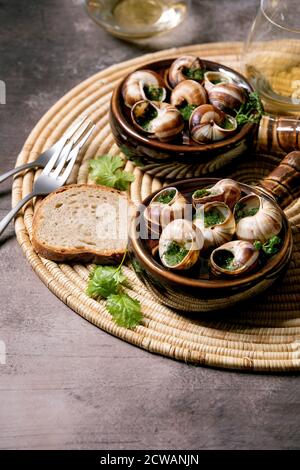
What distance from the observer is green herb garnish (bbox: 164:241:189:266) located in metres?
1.17

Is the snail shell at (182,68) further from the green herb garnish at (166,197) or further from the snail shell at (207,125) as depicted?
the green herb garnish at (166,197)

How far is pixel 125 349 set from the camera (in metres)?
1.22

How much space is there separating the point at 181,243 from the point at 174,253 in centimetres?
2

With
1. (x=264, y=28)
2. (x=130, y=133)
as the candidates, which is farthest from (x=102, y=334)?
(x=264, y=28)

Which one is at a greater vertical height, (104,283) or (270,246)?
(270,246)

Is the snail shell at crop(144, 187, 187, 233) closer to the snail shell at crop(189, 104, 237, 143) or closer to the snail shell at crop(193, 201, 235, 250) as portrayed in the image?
the snail shell at crop(193, 201, 235, 250)

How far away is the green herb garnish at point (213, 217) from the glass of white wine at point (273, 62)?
449 millimetres

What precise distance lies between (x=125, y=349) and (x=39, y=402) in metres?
0.17

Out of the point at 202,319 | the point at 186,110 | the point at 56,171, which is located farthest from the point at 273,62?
the point at 202,319

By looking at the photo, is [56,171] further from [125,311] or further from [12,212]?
[125,311]

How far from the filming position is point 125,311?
1229 mm

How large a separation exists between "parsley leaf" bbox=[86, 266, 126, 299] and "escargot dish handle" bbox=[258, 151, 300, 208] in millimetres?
309

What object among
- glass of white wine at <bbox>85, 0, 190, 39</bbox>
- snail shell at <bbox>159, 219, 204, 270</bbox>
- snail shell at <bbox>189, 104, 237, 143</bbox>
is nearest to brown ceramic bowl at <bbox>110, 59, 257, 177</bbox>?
snail shell at <bbox>189, 104, 237, 143</bbox>
